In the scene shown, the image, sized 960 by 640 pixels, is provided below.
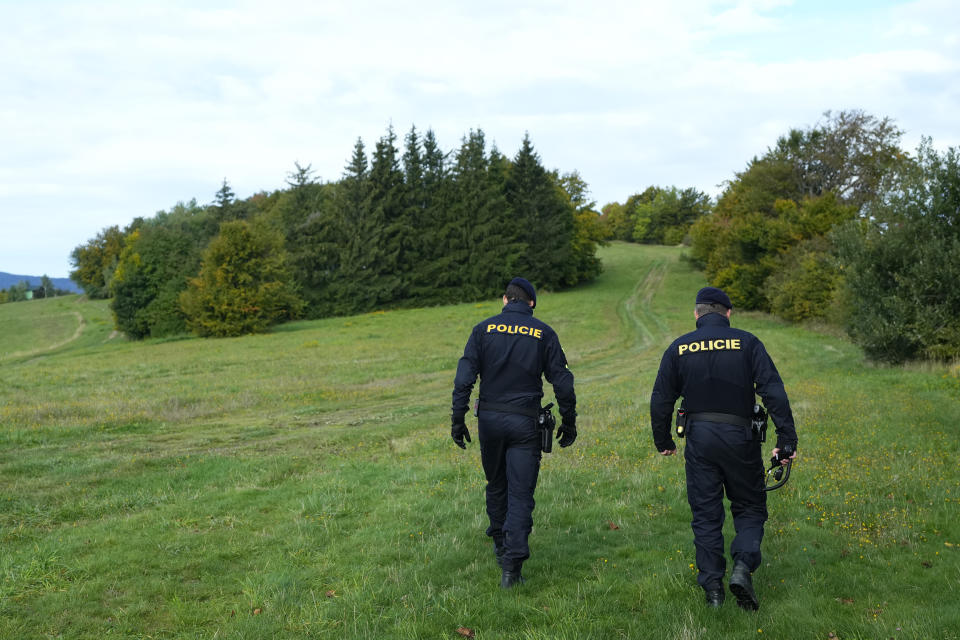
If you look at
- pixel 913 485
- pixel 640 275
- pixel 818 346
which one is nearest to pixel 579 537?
pixel 913 485

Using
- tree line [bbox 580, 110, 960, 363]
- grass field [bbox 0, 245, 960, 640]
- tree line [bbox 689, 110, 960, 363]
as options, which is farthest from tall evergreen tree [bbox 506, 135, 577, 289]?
grass field [bbox 0, 245, 960, 640]

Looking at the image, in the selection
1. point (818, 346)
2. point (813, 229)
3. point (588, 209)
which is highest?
point (588, 209)

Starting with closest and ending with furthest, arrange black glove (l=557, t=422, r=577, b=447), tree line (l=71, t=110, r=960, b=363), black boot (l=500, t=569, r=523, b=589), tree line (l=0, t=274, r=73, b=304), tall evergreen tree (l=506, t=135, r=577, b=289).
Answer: black boot (l=500, t=569, r=523, b=589), black glove (l=557, t=422, r=577, b=447), tree line (l=71, t=110, r=960, b=363), tall evergreen tree (l=506, t=135, r=577, b=289), tree line (l=0, t=274, r=73, b=304)

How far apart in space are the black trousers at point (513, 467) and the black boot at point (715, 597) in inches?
58.5

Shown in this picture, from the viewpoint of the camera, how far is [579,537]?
684 cm

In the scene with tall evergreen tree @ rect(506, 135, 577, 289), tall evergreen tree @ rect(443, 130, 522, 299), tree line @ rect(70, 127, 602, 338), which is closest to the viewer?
tree line @ rect(70, 127, 602, 338)

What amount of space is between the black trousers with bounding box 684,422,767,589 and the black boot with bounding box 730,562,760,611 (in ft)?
0.33

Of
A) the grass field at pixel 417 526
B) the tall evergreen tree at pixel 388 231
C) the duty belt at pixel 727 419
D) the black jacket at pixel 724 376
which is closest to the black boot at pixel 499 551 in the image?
the grass field at pixel 417 526

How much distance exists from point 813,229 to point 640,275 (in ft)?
109

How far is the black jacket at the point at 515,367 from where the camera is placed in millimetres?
5945

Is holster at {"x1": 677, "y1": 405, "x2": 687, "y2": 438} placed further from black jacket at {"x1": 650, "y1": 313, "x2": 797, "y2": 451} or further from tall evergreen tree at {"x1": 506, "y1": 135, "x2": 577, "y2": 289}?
tall evergreen tree at {"x1": 506, "y1": 135, "x2": 577, "y2": 289}

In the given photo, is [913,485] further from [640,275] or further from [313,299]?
[640,275]

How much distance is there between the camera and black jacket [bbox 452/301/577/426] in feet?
19.5

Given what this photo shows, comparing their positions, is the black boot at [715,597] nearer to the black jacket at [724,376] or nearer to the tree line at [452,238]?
the black jacket at [724,376]
